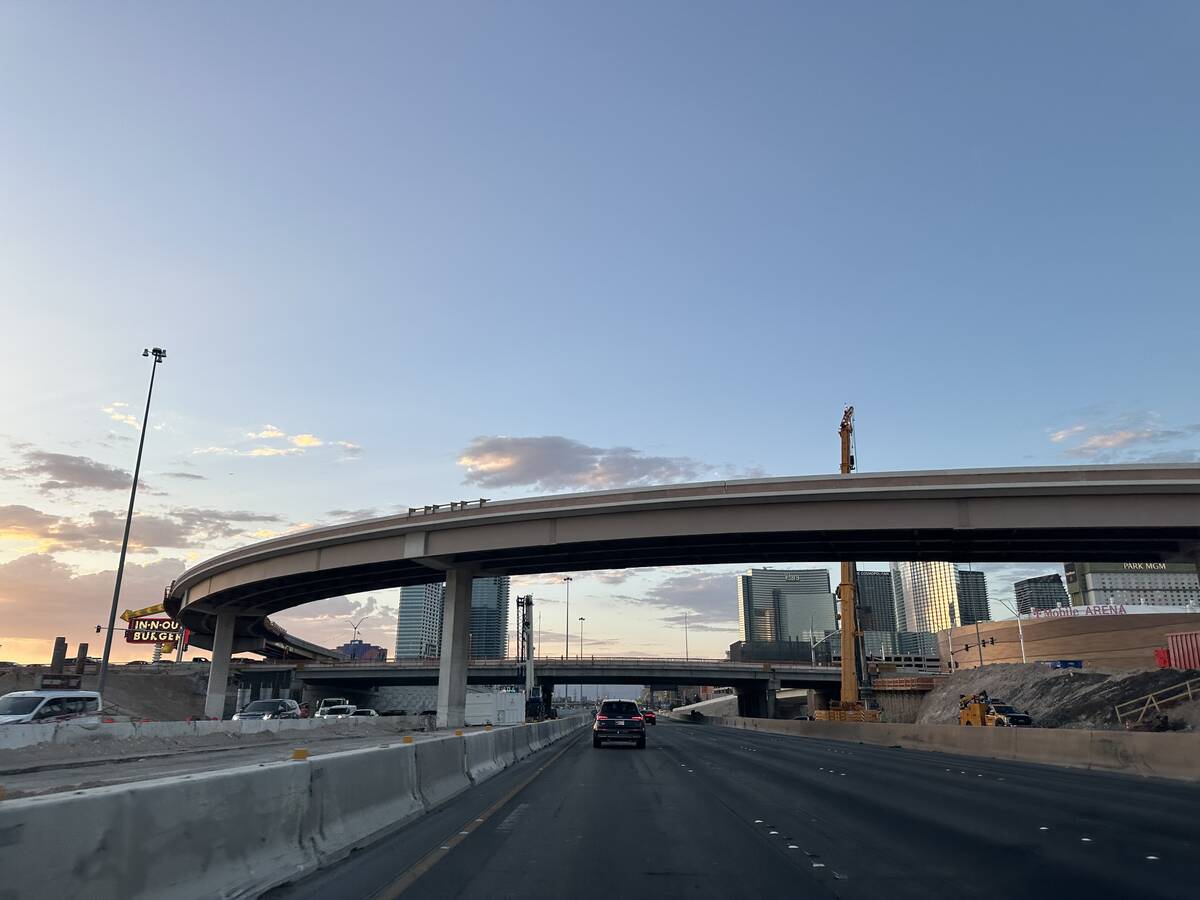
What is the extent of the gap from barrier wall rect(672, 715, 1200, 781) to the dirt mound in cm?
1289

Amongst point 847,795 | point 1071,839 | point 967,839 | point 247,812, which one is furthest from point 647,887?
point 847,795

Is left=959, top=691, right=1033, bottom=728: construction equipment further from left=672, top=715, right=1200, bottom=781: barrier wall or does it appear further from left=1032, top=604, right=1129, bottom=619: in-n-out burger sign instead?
left=1032, top=604, right=1129, bottom=619: in-n-out burger sign

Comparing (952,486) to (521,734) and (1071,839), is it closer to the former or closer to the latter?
(521,734)

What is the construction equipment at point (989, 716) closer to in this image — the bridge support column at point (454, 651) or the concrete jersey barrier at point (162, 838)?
the bridge support column at point (454, 651)

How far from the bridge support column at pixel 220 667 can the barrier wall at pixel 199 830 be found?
65720 millimetres

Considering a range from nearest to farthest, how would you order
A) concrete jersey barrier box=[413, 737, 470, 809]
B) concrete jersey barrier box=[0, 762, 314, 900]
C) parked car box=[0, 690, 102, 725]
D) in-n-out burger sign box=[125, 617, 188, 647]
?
concrete jersey barrier box=[0, 762, 314, 900] → concrete jersey barrier box=[413, 737, 470, 809] → parked car box=[0, 690, 102, 725] → in-n-out burger sign box=[125, 617, 188, 647]

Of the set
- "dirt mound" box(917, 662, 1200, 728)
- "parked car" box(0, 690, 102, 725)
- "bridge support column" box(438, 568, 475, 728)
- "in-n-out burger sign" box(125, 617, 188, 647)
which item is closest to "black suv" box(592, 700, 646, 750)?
"parked car" box(0, 690, 102, 725)

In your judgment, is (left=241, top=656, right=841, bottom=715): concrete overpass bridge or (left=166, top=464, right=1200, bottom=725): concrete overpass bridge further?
(left=241, top=656, right=841, bottom=715): concrete overpass bridge

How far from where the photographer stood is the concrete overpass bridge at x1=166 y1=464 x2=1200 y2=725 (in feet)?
120

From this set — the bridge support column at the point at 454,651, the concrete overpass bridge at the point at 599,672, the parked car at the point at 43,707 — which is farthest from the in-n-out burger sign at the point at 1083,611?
the parked car at the point at 43,707

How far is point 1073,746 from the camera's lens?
942 inches

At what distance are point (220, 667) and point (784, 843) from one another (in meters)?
70.4

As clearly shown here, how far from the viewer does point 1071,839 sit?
10211 mm

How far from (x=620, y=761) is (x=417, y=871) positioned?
61.2 ft
